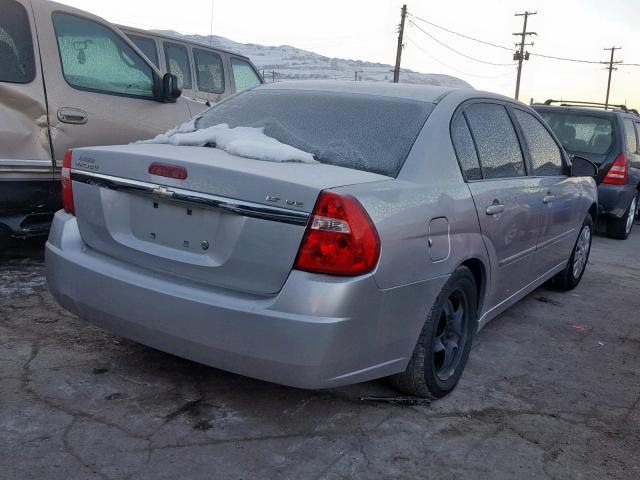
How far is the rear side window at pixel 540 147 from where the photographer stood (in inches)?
180

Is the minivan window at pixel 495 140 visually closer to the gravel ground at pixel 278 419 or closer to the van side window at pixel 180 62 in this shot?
the gravel ground at pixel 278 419

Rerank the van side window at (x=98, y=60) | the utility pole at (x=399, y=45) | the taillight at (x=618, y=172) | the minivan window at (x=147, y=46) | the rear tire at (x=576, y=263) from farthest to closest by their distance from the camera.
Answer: the utility pole at (x=399, y=45), the minivan window at (x=147, y=46), the taillight at (x=618, y=172), the rear tire at (x=576, y=263), the van side window at (x=98, y=60)

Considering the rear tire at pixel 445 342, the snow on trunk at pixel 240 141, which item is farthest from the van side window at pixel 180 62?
Answer: the rear tire at pixel 445 342

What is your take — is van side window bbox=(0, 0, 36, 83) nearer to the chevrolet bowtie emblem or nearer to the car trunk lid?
the car trunk lid

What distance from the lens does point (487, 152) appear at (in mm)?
3832

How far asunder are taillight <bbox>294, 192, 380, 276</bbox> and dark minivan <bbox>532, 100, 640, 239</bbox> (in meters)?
7.03

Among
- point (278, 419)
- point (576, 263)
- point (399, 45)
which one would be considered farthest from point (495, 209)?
point (399, 45)

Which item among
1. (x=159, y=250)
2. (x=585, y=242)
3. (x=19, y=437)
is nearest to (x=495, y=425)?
(x=159, y=250)

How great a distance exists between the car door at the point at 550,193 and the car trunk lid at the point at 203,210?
1993 mm

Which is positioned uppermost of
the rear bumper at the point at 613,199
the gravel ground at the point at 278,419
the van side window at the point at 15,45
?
the van side window at the point at 15,45

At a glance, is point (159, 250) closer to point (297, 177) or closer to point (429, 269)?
point (297, 177)

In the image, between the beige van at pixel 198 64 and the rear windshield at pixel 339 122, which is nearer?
the rear windshield at pixel 339 122

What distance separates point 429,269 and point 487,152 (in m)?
1.14

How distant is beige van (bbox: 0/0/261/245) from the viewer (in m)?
4.61
